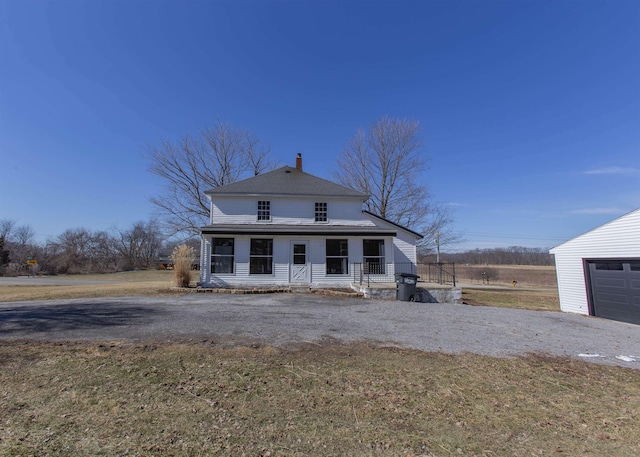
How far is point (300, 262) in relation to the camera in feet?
51.6

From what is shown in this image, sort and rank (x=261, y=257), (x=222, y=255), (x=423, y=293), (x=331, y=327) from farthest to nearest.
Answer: (x=261, y=257) < (x=222, y=255) < (x=423, y=293) < (x=331, y=327)

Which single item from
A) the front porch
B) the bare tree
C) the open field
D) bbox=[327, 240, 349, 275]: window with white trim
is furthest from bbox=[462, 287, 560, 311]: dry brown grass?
the bare tree

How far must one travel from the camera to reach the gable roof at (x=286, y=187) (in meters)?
16.9

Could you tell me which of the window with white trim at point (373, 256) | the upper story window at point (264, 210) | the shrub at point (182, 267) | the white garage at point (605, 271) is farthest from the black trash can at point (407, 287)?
the shrub at point (182, 267)

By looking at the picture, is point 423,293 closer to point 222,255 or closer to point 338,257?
point 338,257

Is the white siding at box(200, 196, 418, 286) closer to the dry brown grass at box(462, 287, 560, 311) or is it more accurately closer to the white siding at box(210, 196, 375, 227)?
the white siding at box(210, 196, 375, 227)

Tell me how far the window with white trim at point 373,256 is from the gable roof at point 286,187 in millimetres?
2909

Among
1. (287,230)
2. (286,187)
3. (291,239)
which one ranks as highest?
(286,187)

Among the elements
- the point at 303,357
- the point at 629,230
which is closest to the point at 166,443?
the point at 303,357

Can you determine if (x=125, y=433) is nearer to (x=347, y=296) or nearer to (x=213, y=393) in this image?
(x=213, y=393)

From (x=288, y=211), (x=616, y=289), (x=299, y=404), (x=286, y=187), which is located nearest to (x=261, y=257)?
(x=288, y=211)

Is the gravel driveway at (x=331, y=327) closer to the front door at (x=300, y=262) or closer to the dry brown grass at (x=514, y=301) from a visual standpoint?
the dry brown grass at (x=514, y=301)

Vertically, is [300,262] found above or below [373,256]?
below

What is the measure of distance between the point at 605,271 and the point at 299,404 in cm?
1397
